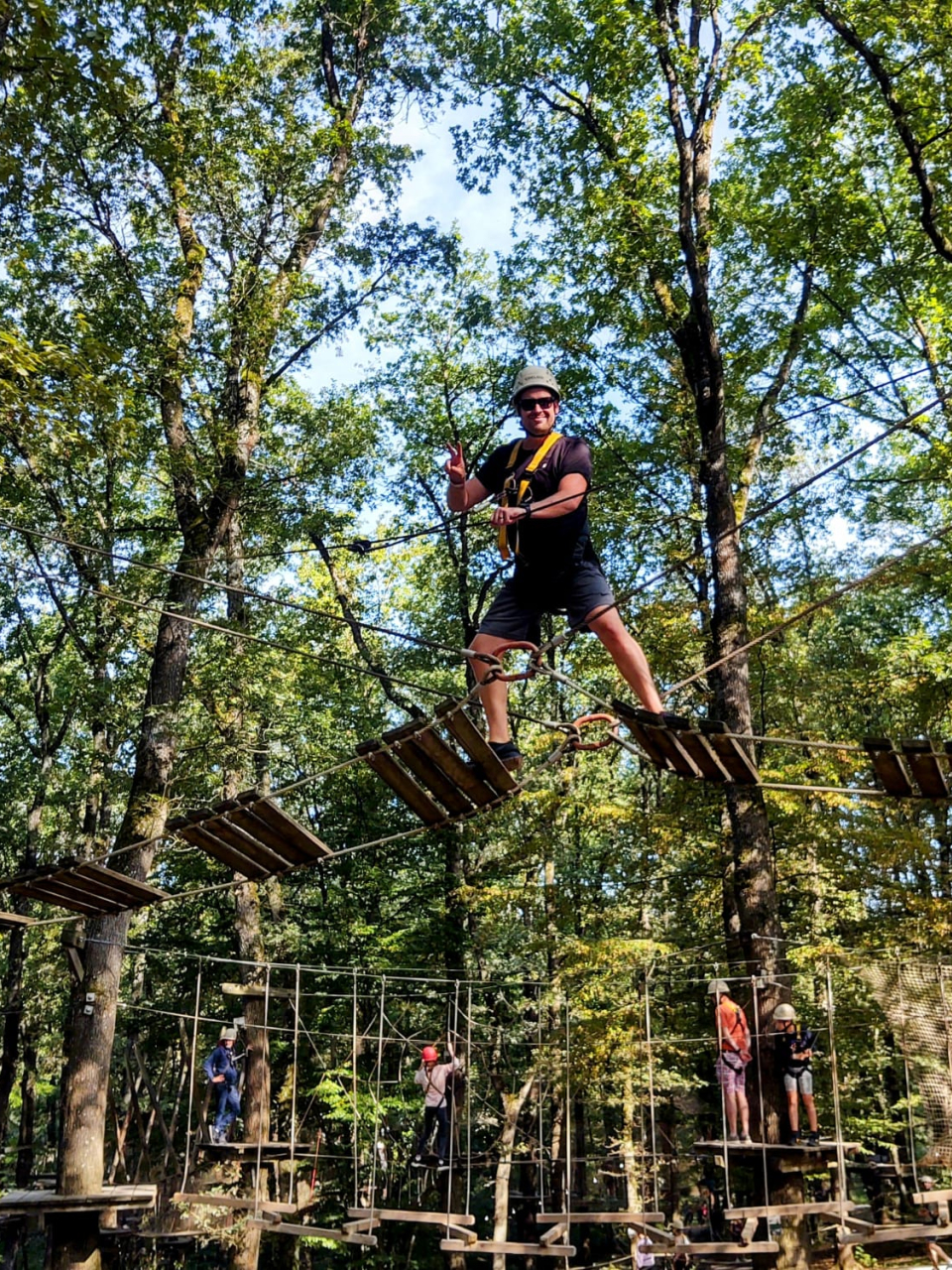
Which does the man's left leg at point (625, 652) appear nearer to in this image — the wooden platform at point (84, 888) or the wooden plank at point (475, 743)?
the wooden plank at point (475, 743)

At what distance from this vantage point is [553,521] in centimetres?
423

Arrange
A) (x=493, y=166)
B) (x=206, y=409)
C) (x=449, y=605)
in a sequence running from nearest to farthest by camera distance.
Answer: (x=206, y=409)
(x=493, y=166)
(x=449, y=605)

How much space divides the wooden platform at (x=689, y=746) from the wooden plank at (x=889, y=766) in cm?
46

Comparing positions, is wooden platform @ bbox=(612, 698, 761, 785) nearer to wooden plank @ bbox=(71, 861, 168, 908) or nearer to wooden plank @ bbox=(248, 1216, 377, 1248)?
wooden plank @ bbox=(71, 861, 168, 908)

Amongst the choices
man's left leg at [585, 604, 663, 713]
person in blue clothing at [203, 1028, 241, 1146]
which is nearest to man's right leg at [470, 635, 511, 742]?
man's left leg at [585, 604, 663, 713]

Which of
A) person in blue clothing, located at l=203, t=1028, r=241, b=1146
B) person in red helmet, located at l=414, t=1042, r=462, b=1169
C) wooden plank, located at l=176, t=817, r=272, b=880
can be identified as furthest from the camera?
person in blue clothing, located at l=203, t=1028, r=241, b=1146

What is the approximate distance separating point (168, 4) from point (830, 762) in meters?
8.84

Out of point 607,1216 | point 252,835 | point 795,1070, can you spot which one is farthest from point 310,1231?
point 252,835

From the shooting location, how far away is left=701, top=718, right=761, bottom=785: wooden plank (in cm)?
429

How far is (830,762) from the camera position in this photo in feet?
36.0

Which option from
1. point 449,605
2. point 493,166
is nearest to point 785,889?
point 449,605

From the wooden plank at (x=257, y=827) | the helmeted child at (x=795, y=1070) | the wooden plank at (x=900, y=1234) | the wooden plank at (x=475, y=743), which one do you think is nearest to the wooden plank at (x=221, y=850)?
the wooden plank at (x=257, y=827)

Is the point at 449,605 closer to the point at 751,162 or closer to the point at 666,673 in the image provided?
the point at 666,673

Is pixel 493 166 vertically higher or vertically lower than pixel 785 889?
higher
